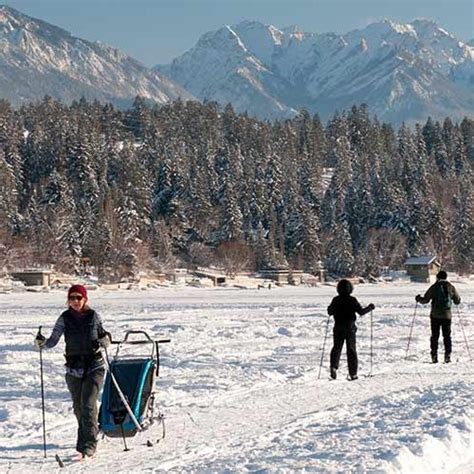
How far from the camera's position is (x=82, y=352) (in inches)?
303

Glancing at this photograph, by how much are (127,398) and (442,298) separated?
8.00 m

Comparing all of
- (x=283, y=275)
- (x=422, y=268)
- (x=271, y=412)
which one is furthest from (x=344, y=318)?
(x=422, y=268)

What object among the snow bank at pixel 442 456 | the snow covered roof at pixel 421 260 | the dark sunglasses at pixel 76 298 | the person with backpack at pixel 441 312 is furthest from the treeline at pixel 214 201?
the snow bank at pixel 442 456

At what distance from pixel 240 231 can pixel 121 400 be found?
89.5 metres

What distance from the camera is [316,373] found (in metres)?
12.7

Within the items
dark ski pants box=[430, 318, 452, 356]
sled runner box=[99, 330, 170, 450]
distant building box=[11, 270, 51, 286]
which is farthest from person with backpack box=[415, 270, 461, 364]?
distant building box=[11, 270, 51, 286]

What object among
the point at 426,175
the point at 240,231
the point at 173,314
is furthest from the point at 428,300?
the point at 426,175

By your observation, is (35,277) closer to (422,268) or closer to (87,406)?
(422,268)

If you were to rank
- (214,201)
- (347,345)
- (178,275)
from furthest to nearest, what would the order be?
(214,201) < (178,275) < (347,345)

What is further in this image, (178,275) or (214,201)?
(214,201)

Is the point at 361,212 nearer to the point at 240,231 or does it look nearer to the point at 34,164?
the point at 240,231

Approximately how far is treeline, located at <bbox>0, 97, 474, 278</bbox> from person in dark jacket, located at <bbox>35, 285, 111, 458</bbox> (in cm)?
6586

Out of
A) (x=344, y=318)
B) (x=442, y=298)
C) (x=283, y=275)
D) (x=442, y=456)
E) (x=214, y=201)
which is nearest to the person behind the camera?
(x=442, y=456)

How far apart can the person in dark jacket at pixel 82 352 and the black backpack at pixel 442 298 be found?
320 inches
